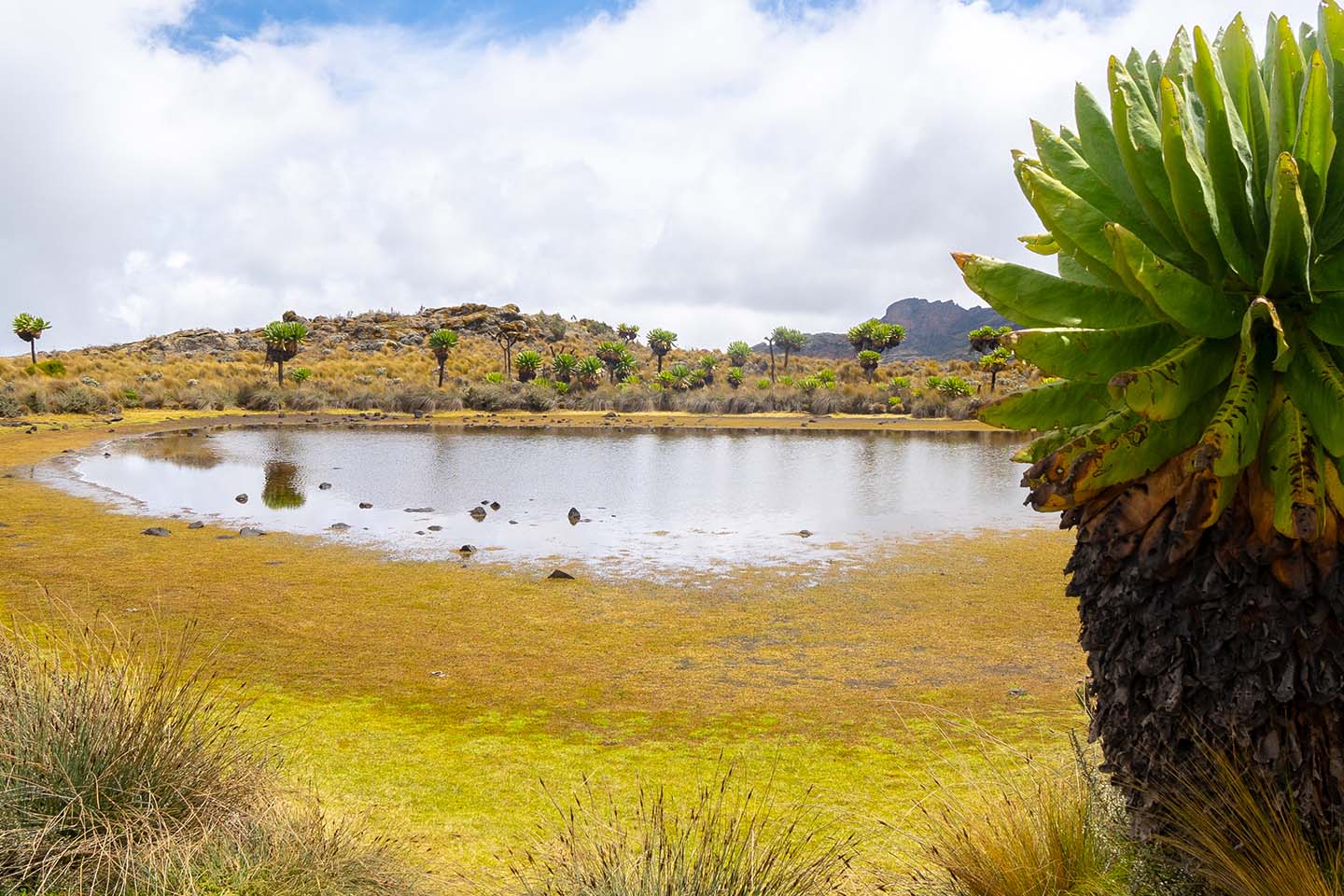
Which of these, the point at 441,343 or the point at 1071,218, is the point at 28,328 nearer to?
the point at 441,343

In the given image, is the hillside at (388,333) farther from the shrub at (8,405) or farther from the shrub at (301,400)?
the shrub at (8,405)

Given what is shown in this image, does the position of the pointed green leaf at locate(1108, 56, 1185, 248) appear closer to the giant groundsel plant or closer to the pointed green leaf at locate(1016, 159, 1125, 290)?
the giant groundsel plant

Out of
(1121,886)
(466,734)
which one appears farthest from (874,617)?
(1121,886)

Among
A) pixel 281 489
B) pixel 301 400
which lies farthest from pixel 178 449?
pixel 301 400

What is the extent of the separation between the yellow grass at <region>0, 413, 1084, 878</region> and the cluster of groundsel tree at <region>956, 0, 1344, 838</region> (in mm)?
1245

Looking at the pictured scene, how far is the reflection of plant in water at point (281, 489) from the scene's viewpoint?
2078 centimetres

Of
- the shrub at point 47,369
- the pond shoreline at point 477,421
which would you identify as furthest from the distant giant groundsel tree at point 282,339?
the shrub at point 47,369

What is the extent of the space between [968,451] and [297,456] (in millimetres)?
Answer: 23751

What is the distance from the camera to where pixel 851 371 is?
83.9 m

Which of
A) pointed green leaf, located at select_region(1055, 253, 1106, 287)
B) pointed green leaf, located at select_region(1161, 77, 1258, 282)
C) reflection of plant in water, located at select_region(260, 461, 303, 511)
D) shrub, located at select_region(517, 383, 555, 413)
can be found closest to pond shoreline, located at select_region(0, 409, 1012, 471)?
shrub, located at select_region(517, 383, 555, 413)

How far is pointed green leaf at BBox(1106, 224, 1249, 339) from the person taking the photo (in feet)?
8.71

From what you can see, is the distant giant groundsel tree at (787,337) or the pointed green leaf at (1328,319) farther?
the distant giant groundsel tree at (787,337)

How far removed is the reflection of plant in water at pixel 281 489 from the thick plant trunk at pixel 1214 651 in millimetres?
19397

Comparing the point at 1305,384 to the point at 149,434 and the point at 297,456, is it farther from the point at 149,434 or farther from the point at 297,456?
the point at 149,434
